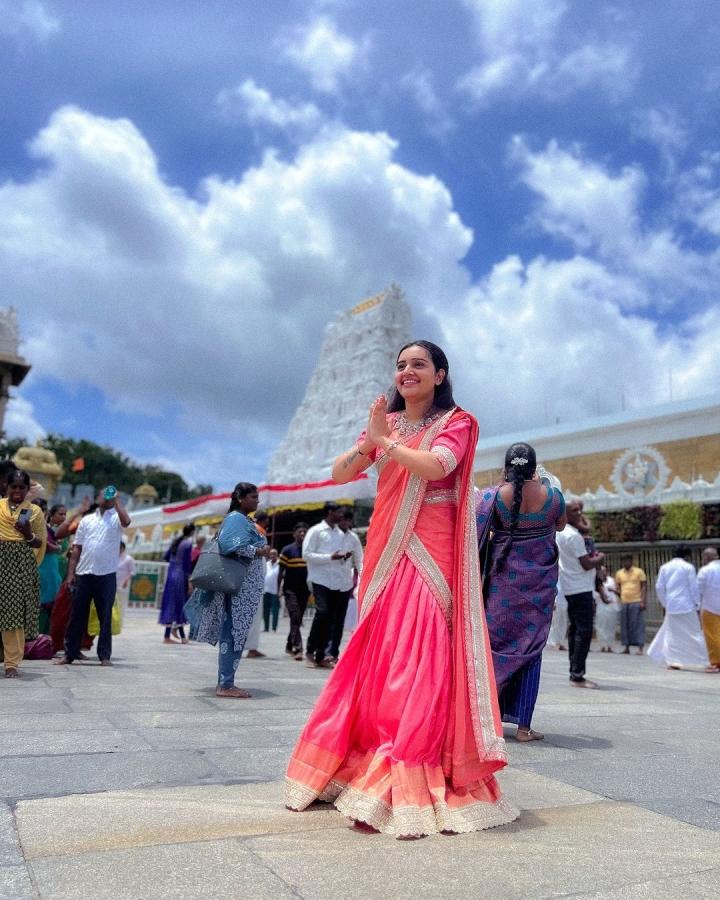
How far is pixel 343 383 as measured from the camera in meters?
39.8

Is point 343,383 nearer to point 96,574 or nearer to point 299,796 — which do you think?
point 96,574

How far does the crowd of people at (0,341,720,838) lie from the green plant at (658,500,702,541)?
30.9 ft

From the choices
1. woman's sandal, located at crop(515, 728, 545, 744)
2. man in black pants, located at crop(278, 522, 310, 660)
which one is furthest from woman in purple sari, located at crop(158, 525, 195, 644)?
woman's sandal, located at crop(515, 728, 545, 744)

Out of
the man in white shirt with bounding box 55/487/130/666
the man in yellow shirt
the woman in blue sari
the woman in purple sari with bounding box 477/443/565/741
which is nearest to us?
the woman in purple sari with bounding box 477/443/565/741

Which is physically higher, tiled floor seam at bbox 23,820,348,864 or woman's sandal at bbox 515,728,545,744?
tiled floor seam at bbox 23,820,348,864

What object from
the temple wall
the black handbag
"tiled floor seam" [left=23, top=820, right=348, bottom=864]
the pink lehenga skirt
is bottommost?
"tiled floor seam" [left=23, top=820, right=348, bottom=864]

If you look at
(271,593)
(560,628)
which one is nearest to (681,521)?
(560,628)

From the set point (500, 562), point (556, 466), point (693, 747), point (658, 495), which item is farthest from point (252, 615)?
point (556, 466)

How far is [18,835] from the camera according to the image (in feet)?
6.32

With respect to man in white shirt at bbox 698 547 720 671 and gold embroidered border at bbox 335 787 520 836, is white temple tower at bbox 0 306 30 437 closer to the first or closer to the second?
man in white shirt at bbox 698 547 720 671

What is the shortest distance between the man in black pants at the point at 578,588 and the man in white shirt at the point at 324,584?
2106 millimetres

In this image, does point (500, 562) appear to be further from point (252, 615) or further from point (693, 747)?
point (252, 615)

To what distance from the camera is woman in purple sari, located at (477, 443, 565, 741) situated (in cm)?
390

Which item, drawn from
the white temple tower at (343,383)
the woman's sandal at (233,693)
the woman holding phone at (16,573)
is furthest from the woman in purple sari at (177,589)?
the white temple tower at (343,383)
